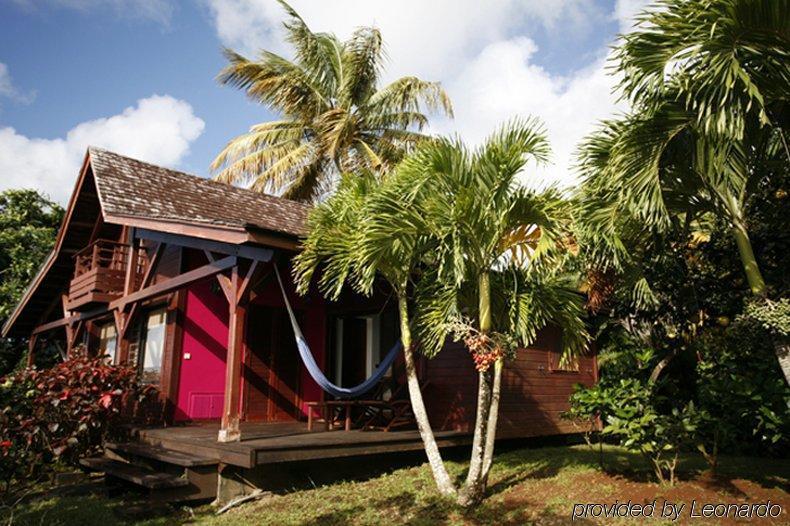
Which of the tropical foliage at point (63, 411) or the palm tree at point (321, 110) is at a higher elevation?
the palm tree at point (321, 110)

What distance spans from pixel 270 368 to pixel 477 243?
232 inches

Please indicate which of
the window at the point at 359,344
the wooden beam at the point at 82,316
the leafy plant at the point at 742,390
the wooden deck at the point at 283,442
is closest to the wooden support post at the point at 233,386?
the wooden deck at the point at 283,442

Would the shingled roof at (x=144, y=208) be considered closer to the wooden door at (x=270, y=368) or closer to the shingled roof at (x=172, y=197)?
the shingled roof at (x=172, y=197)

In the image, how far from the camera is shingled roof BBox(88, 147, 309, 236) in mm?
10320

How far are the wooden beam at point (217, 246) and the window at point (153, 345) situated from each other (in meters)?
1.96

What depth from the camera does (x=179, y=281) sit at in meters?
8.38

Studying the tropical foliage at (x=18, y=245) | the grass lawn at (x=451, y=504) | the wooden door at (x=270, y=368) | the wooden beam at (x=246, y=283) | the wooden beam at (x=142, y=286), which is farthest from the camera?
the tropical foliage at (x=18, y=245)

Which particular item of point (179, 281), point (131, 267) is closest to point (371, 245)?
point (179, 281)

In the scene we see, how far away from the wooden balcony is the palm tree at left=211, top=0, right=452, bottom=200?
21.5 feet

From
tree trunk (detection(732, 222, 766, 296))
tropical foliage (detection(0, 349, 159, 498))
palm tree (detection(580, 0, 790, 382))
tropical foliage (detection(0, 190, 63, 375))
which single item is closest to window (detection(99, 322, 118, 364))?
tropical foliage (detection(0, 349, 159, 498))

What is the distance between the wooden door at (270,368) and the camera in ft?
32.7

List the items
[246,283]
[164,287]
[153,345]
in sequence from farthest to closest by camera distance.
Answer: [153,345] → [164,287] → [246,283]

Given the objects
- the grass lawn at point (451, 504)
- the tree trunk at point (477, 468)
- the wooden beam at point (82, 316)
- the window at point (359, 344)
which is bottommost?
the grass lawn at point (451, 504)

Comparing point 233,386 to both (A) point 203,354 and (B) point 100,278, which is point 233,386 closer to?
(A) point 203,354
